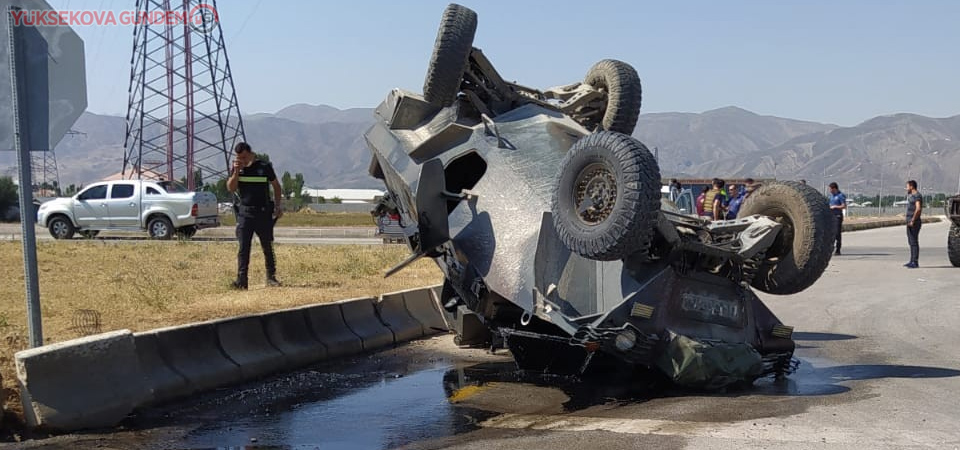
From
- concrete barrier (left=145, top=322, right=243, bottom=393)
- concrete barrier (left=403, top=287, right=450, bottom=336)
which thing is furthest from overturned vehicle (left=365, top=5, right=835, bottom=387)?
concrete barrier (left=403, top=287, right=450, bottom=336)

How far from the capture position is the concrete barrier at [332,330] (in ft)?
29.7

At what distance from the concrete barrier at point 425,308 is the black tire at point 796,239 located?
4183mm

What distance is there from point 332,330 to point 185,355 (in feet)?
7.25

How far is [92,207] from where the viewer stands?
25.6 meters

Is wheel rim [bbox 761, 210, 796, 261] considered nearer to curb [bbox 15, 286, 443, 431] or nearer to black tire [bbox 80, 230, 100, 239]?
curb [bbox 15, 286, 443, 431]

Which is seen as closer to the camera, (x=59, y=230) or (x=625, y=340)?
(x=625, y=340)

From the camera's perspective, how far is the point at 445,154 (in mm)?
8562

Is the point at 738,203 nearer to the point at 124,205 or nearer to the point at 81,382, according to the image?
the point at 81,382

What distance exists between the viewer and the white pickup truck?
83.0 ft

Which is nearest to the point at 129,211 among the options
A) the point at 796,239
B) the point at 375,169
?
the point at 375,169

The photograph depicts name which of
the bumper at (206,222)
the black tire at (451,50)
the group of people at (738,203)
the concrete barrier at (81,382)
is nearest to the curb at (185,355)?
the concrete barrier at (81,382)

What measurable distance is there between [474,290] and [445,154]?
1.47 metres

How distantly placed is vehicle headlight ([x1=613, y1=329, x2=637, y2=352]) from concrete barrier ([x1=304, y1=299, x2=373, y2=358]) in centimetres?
337

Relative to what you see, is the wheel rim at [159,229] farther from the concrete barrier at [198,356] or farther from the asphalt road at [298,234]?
the concrete barrier at [198,356]
